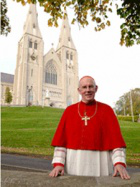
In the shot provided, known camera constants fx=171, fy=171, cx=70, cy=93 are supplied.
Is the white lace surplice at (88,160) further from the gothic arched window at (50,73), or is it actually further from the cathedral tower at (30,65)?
the gothic arched window at (50,73)

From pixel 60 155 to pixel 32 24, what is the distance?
65630mm

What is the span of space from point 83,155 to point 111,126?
50 cm

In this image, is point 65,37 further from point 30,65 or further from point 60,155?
point 60,155

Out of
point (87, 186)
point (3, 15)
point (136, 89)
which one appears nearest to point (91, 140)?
point (87, 186)

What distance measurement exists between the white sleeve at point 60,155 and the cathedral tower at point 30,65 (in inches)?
1933

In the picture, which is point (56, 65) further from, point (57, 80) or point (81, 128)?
point (81, 128)

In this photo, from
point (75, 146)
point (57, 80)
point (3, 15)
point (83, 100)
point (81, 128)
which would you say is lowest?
point (75, 146)

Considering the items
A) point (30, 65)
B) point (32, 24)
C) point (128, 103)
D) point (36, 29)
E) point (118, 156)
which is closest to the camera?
point (118, 156)

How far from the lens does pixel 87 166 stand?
2.03 meters

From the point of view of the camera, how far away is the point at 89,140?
6.96ft

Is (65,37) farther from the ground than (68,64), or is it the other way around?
(65,37)

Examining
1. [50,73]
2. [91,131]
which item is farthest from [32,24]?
[91,131]

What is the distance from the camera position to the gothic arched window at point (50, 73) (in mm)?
60906

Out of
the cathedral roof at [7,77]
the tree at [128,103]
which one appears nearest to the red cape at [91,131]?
the tree at [128,103]
